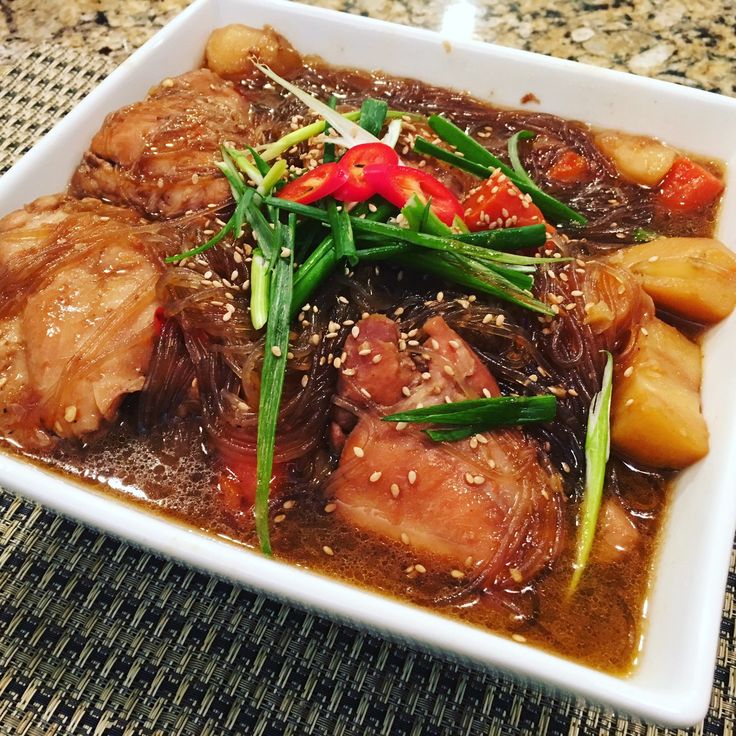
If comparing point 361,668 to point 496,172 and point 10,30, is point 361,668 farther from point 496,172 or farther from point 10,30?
point 10,30

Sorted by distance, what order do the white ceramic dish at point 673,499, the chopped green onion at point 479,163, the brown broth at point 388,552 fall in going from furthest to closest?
the chopped green onion at point 479,163
the brown broth at point 388,552
the white ceramic dish at point 673,499

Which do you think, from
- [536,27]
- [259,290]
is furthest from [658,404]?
[536,27]

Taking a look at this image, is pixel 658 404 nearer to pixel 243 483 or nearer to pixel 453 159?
pixel 453 159

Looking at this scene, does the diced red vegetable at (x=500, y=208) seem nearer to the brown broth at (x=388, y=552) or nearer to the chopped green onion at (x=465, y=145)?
the chopped green onion at (x=465, y=145)

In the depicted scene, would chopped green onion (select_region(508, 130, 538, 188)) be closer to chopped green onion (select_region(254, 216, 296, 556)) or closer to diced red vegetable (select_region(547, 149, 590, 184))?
diced red vegetable (select_region(547, 149, 590, 184))

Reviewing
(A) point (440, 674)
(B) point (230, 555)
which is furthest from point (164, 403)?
(A) point (440, 674)

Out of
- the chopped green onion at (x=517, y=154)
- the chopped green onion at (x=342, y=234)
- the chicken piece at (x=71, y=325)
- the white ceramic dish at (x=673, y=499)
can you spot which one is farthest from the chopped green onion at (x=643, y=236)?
the chicken piece at (x=71, y=325)

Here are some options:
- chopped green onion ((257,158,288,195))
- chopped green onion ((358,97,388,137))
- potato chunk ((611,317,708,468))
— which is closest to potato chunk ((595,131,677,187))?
potato chunk ((611,317,708,468))

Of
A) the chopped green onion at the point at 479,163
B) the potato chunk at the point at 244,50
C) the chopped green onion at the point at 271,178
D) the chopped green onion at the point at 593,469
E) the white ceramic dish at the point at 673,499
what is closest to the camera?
the white ceramic dish at the point at 673,499
